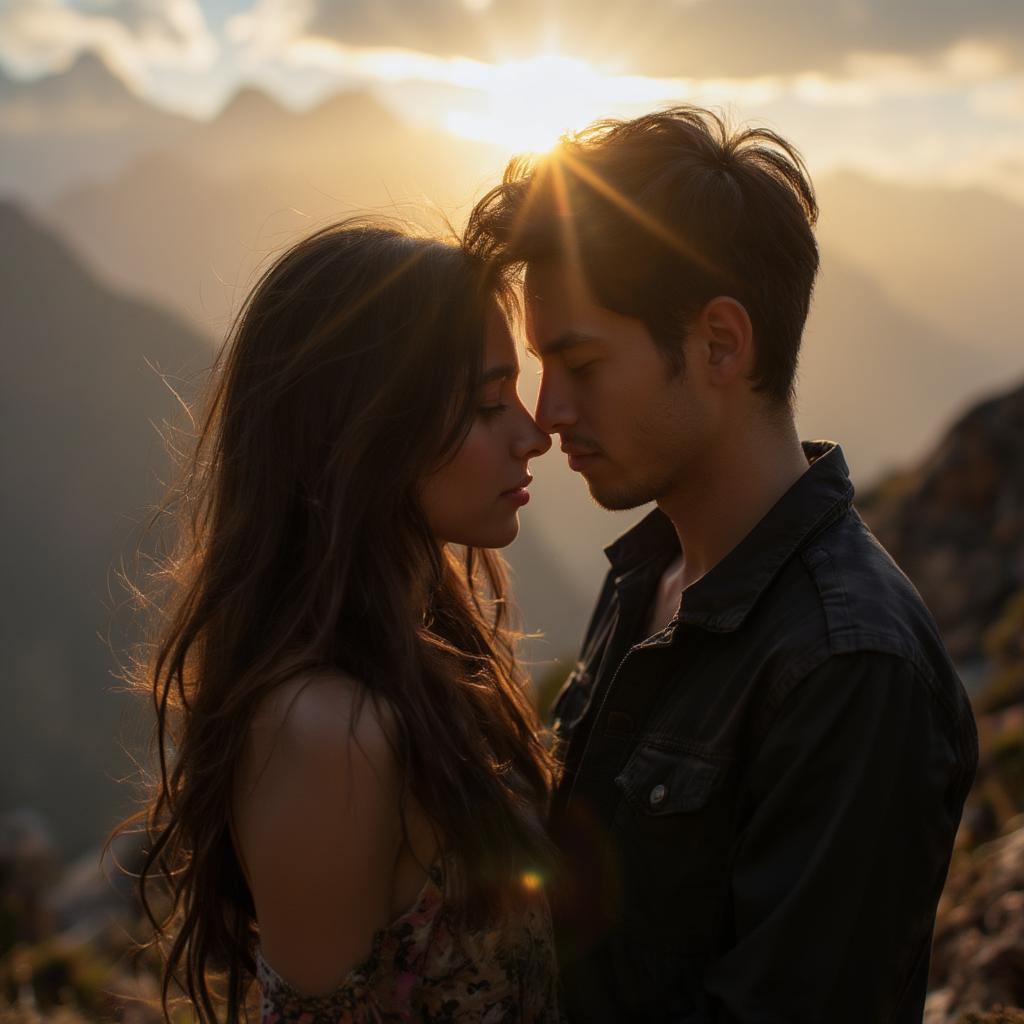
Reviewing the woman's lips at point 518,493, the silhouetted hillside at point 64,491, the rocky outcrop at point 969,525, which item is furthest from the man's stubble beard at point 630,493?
the silhouetted hillside at point 64,491

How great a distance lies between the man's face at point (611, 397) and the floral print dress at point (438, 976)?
1.31 metres

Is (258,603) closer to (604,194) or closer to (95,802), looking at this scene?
(604,194)

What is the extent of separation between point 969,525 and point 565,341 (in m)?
9.78

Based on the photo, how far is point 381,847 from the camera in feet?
8.21

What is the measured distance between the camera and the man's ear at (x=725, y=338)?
3.14 metres

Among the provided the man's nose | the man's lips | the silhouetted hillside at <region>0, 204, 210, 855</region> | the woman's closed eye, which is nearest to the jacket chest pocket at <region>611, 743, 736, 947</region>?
the man's lips

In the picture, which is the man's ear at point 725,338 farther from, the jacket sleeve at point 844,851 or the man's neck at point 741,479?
the jacket sleeve at point 844,851

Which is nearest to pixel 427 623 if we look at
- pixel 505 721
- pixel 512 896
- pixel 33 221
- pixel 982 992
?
pixel 505 721

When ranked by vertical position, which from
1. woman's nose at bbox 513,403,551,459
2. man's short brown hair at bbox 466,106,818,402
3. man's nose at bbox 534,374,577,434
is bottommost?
woman's nose at bbox 513,403,551,459

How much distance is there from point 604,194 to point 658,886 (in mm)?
2075

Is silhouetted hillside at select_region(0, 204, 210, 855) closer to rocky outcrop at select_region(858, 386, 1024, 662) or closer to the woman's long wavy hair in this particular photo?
rocky outcrop at select_region(858, 386, 1024, 662)

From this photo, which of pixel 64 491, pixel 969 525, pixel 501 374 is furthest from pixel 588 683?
pixel 64 491

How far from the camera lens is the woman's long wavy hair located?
2.65 m

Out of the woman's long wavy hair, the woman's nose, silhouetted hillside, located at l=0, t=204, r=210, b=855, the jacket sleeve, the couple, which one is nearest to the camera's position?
the jacket sleeve
